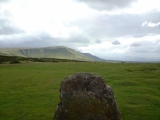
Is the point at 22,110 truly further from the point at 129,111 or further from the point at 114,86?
the point at 114,86

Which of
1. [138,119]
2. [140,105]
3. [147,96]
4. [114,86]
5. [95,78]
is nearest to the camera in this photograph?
[95,78]

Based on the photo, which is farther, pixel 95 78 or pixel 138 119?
pixel 138 119

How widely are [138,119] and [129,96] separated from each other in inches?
387

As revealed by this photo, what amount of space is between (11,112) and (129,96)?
17.1m

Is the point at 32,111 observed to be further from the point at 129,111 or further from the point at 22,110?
the point at 129,111

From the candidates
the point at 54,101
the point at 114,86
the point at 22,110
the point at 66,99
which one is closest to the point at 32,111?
the point at 22,110

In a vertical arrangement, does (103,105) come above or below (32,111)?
above

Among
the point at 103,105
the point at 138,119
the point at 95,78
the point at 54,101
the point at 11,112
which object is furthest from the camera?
the point at 54,101

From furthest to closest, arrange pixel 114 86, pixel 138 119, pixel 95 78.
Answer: pixel 114 86 → pixel 138 119 → pixel 95 78

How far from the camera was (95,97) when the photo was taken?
17094mm

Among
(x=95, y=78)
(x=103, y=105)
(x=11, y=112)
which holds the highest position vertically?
(x=95, y=78)

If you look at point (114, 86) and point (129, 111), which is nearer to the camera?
point (129, 111)

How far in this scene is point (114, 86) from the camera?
40656 millimetres

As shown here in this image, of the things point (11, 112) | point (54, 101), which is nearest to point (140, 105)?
point (54, 101)
